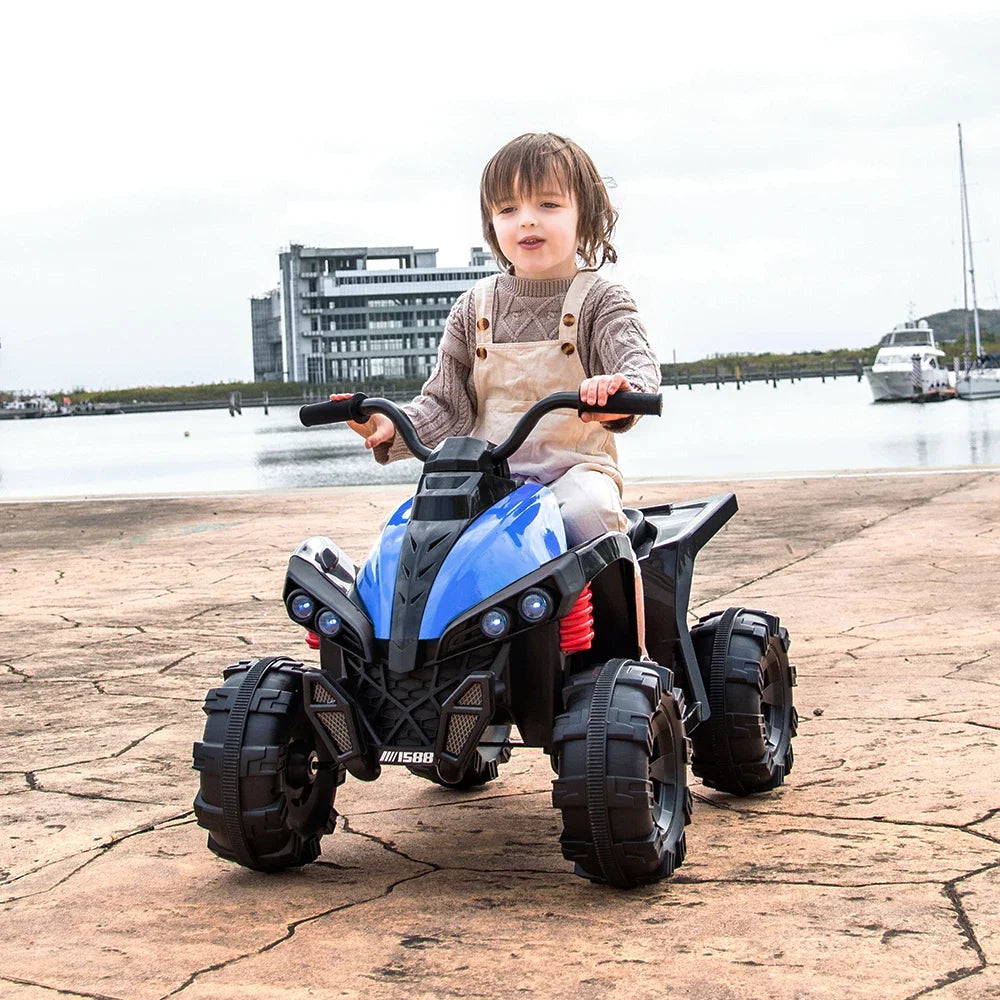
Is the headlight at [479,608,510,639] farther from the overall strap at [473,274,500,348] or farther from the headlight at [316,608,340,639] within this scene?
the overall strap at [473,274,500,348]

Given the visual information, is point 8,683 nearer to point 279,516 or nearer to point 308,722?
point 308,722

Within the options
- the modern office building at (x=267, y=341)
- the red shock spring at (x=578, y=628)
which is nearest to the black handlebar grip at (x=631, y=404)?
the red shock spring at (x=578, y=628)

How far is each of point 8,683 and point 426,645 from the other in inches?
102

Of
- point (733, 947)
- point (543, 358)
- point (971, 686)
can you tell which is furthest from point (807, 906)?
point (971, 686)

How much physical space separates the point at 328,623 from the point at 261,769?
0.86 ft

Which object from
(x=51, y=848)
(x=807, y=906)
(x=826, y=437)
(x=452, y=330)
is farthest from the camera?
(x=826, y=437)

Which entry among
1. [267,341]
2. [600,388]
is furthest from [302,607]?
[267,341]

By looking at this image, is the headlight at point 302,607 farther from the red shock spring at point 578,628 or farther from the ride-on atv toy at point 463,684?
the red shock spring at point 578,628

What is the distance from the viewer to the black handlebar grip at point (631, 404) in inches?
97.4

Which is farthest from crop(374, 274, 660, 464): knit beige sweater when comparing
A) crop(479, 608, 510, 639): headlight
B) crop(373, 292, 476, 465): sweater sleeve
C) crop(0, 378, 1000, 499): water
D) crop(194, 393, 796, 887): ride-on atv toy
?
crop(0, 378, 1000, 499): water

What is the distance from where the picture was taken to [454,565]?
240 cm

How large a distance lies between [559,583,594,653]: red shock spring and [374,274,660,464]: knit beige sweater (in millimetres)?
368

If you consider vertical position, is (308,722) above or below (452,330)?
below

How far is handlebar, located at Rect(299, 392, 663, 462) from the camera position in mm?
2484
